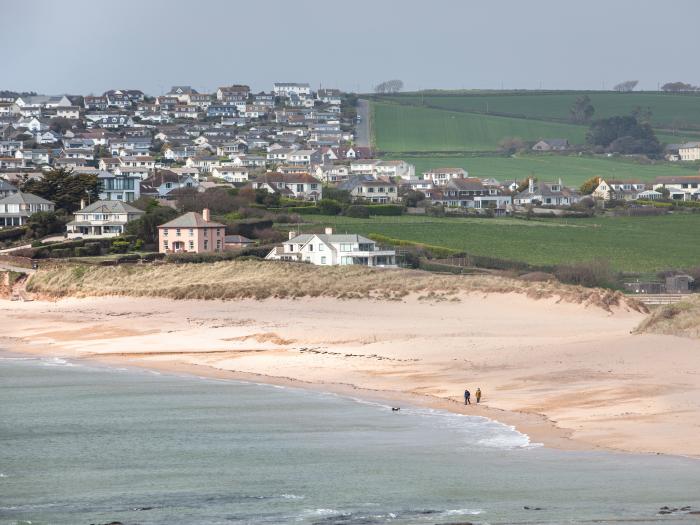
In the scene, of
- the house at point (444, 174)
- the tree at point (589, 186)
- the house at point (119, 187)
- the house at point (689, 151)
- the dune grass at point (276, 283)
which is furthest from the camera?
the house at point (689, 151)

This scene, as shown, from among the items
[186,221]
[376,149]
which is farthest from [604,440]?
[376,149]

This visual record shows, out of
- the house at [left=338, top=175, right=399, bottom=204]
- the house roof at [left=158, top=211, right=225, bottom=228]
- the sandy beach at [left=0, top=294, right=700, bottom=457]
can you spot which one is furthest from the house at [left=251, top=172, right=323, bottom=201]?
the sandy beach at [left=0, top=294, right=700, bottom=457]

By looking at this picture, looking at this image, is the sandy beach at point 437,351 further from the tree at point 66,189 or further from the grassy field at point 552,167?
the grassy field at point 552,167

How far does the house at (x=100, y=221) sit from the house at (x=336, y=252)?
14.7 metres

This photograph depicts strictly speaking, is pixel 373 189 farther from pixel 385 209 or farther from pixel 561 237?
pixel 561 237

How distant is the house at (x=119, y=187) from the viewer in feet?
318

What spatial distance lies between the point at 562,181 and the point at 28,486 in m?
118

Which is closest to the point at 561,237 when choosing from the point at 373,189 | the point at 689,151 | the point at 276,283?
the point at 373,189

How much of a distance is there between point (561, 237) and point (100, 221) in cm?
2957

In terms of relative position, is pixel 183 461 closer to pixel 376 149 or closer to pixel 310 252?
pixel 310 252

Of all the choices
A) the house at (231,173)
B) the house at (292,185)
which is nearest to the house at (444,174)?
the house at (231,173)

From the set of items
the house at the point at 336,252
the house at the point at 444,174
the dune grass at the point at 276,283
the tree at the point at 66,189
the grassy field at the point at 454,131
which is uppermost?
the grassy field at the point at 454,131

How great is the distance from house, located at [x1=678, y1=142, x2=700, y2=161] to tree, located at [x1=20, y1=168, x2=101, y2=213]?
100m

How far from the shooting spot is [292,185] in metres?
116
